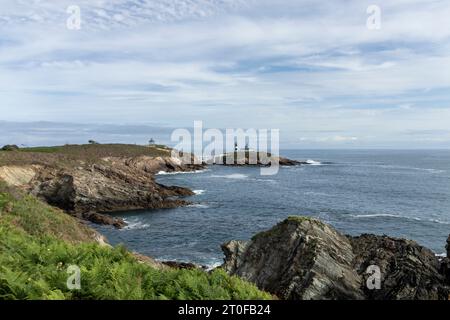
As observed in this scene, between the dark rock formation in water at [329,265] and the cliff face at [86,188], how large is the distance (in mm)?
31283

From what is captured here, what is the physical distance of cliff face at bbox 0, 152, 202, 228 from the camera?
55.7 m

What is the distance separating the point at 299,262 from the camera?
2270 cm

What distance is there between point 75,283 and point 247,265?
650 inches

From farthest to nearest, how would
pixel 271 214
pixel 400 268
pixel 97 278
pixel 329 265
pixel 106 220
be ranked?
pixel 271 214 → pixel 106 220 → pixel 400 268 → pixel 329 265 → pixel 97 278

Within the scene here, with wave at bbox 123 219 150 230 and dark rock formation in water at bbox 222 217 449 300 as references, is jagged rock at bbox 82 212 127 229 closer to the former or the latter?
wave at bbox 123 219 150 230

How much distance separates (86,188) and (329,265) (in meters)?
43.5

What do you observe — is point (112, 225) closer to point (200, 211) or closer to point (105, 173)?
point (200, 211)

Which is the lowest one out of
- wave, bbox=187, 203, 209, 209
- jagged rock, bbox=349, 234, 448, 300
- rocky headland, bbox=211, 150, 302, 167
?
wave, bbox=187, 203, 209, 209

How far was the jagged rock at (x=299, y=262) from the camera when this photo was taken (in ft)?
70.5

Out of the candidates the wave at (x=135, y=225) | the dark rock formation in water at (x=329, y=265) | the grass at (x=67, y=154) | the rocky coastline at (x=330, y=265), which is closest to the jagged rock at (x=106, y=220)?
the wave at (x=135, y=225)

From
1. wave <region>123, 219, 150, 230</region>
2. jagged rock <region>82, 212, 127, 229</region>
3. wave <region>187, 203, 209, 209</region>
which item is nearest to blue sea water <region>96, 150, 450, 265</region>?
wave <region>123, 219, 150, 230</region>

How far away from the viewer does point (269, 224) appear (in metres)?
48.5

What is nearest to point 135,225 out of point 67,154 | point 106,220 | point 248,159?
point 106,220

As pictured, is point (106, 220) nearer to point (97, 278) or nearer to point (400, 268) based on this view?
point (400, 268)
